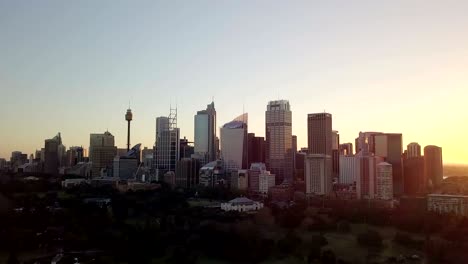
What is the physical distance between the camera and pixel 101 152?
49.3m

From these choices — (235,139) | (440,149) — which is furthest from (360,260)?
(235,139)

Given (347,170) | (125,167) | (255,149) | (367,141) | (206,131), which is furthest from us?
(206,131)

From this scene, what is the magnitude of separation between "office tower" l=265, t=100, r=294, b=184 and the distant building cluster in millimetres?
87

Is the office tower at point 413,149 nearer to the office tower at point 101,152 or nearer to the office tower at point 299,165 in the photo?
the office tower at point 299,165

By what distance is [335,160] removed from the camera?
4284 cm

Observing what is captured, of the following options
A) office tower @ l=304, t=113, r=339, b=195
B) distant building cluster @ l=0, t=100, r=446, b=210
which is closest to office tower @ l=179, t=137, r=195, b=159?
distant building cluster @ l=0, t=100, r=446, b=210

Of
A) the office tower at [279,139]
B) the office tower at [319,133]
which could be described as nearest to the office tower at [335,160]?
the office tower at [319,133]

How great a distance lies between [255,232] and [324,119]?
24958mm

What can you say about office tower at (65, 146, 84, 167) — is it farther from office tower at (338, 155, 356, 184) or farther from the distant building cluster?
office tower at (338, 155, 356, 184)

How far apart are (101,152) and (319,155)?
23.7 meters

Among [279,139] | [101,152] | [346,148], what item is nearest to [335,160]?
[279,139]

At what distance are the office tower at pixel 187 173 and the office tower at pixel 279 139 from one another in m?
6.64

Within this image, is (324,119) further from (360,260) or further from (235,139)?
(360,260)

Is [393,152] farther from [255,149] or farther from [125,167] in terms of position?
[125,167]
